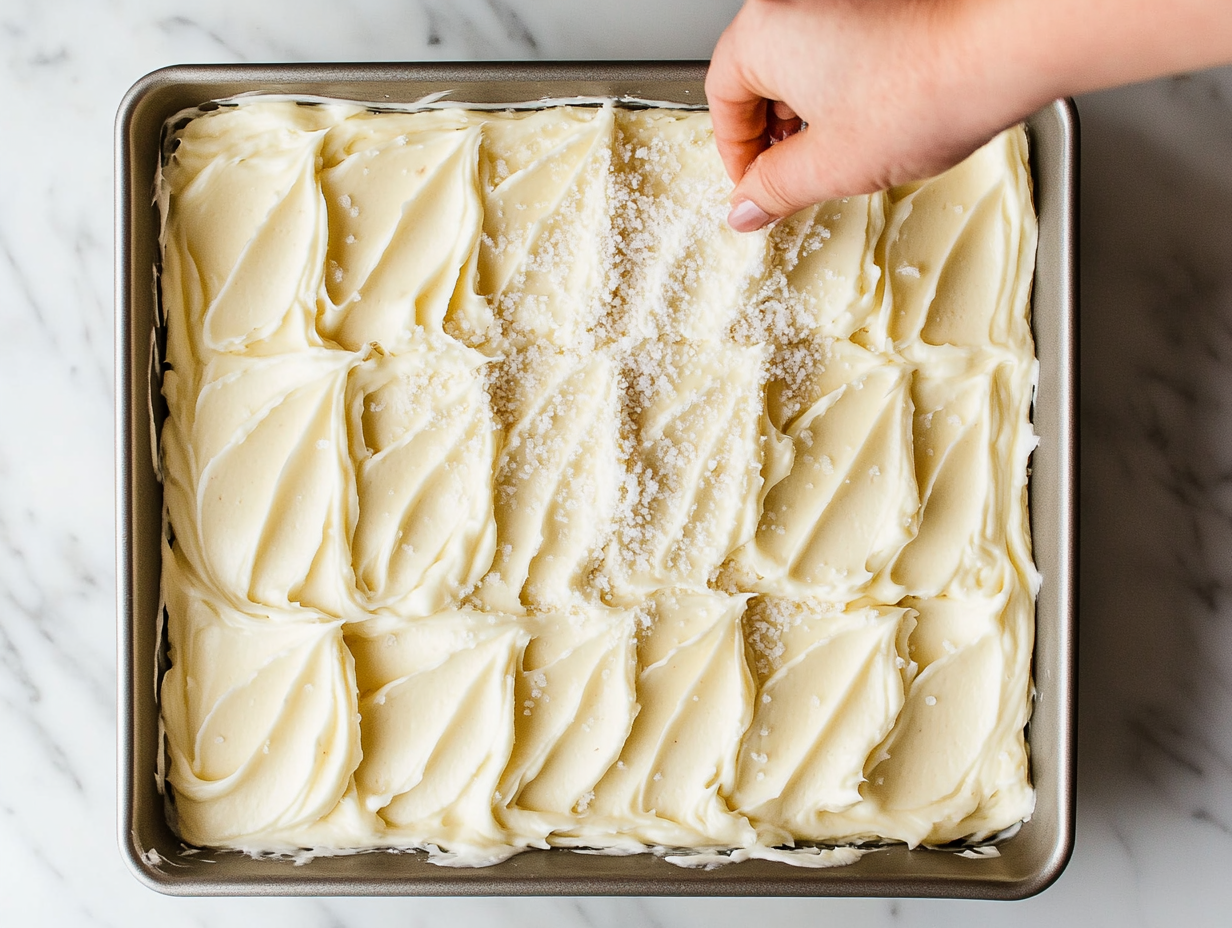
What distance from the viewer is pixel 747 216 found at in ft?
3.84

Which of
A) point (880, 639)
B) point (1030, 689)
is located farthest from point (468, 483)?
point (1030, 689)

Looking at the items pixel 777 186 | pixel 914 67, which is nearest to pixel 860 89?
pixel 914 67

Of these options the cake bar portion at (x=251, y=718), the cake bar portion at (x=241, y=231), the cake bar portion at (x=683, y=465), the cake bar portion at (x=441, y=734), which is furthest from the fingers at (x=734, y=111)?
the cake bar portion at (x=251, y=718)

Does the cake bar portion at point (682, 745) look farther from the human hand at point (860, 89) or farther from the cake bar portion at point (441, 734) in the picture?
the human hand at point (860, 89)

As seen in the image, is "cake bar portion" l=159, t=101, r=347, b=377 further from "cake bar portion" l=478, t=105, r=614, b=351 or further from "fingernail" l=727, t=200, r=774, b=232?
"fingernail" l=727, t=200, r=774, b=232

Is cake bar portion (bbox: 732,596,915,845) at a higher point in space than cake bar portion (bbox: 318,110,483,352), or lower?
lower

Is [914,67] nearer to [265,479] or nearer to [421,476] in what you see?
[421,476]

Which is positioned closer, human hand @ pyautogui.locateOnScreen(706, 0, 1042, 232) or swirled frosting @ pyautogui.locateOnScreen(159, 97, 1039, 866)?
human hand @ pyautogui.locateOnScreen(706, 0, 1042, 232)

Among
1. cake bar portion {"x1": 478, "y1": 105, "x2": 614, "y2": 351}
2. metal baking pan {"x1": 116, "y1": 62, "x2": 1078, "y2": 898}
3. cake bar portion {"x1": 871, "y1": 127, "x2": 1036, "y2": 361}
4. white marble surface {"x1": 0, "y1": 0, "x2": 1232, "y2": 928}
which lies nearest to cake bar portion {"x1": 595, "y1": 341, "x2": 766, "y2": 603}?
cake bar portion {"x1": 478, "y1": 105, "x2": 614, "y2": 351}

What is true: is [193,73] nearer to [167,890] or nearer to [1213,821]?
[167,890]

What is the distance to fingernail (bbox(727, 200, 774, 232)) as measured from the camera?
3.78ft

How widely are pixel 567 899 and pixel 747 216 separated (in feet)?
3.54

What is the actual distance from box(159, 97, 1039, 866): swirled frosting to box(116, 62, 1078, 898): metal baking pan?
0.10ft

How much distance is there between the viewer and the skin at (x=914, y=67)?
2.49 ft
